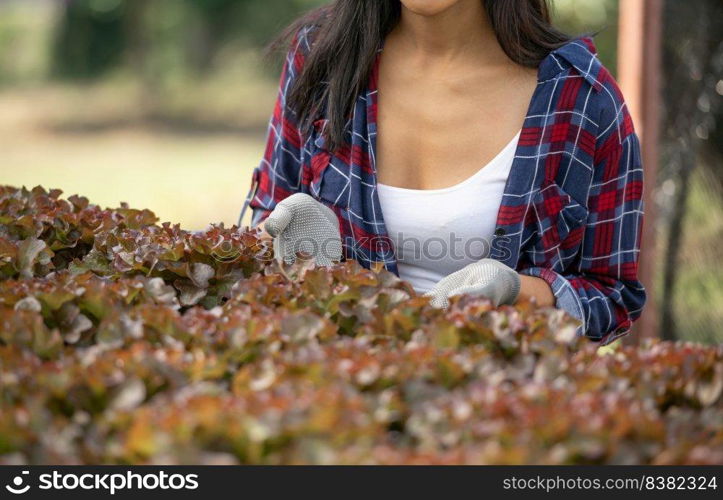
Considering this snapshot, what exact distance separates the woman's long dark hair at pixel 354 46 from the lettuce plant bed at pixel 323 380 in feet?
2.29

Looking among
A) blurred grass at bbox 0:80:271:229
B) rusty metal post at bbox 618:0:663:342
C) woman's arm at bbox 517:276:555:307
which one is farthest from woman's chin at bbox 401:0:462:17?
blurred grass at bbox 0:80:271:229

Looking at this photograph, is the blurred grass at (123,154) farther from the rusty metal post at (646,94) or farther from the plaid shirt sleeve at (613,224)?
the plaid shirt sleeve at (613,224)

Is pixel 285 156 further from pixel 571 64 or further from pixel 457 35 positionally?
pixel 571 64

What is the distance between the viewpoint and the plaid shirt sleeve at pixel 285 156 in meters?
2.56

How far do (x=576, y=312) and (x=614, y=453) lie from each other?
103 cm

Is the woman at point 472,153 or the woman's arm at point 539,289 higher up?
the woman at point 472,153

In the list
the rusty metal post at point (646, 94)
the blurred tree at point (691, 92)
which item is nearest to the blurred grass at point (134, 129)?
the blurred tree at point (691, 92)

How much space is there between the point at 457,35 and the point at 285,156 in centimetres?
51

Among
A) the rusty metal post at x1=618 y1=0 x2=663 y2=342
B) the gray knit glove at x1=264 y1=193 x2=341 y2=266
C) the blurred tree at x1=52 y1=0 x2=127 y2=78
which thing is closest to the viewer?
the gray knit glove at x1=264 y1=193 x2=341 y2=266

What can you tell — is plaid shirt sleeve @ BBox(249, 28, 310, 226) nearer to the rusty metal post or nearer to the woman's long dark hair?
the woman's long dark hair

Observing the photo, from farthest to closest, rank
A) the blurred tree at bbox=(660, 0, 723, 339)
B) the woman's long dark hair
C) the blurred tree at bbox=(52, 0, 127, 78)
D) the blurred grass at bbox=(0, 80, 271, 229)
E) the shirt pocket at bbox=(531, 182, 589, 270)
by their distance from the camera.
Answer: the blurred tree at bbox=(52, 0, 127, 78)
the blurred grass at bbox=(0, 80, 271, 229)
the blurred tree at bbox=(660, 0, 723, 339)
the woman's long dark hair
the shirt pocket at bbox=(531, 182, 589, 270)

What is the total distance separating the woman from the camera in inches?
89.5

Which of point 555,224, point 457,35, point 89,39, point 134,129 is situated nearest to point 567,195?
point 555,224
